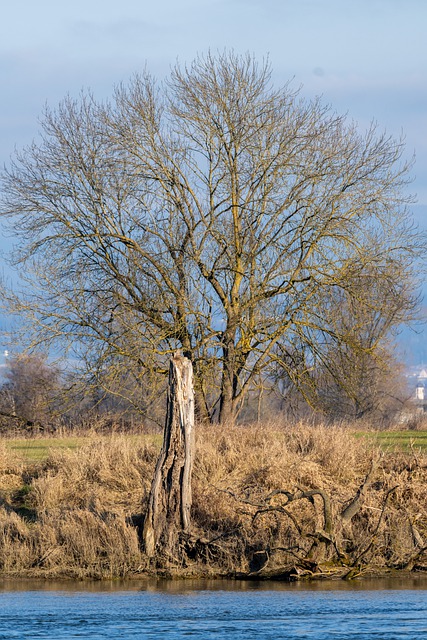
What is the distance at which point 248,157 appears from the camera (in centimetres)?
3428

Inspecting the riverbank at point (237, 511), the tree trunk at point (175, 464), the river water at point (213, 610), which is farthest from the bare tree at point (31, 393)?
the river water at point (213, 610)

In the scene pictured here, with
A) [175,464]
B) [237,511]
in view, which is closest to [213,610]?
[175,464]

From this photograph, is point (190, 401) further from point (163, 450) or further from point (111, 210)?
point (111, 210)

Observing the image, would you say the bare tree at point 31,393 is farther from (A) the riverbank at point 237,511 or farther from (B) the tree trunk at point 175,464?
(B) the tree trunk at point 175,464

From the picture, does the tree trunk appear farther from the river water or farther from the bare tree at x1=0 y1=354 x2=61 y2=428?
the bare tree at x1=0 y1=354 x2=61 y2=428

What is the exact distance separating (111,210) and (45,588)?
17.6 meters

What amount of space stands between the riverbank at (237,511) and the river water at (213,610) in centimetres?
61

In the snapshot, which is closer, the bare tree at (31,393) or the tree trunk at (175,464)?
the tree trunk at (175,464)

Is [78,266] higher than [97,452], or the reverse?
[78,266]

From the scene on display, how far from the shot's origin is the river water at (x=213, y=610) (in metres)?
14.6

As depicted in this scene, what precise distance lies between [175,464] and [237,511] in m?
1.63

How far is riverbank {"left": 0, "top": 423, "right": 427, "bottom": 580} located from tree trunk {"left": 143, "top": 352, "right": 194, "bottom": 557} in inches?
18.4

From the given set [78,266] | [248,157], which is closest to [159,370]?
[78,266]

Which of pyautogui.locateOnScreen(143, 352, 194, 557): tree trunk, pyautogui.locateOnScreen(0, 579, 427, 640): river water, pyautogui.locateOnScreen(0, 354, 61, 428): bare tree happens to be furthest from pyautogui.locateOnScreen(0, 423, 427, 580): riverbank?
pyautogui.locateOnScreen(0, 354, 61, 428): bare tree
